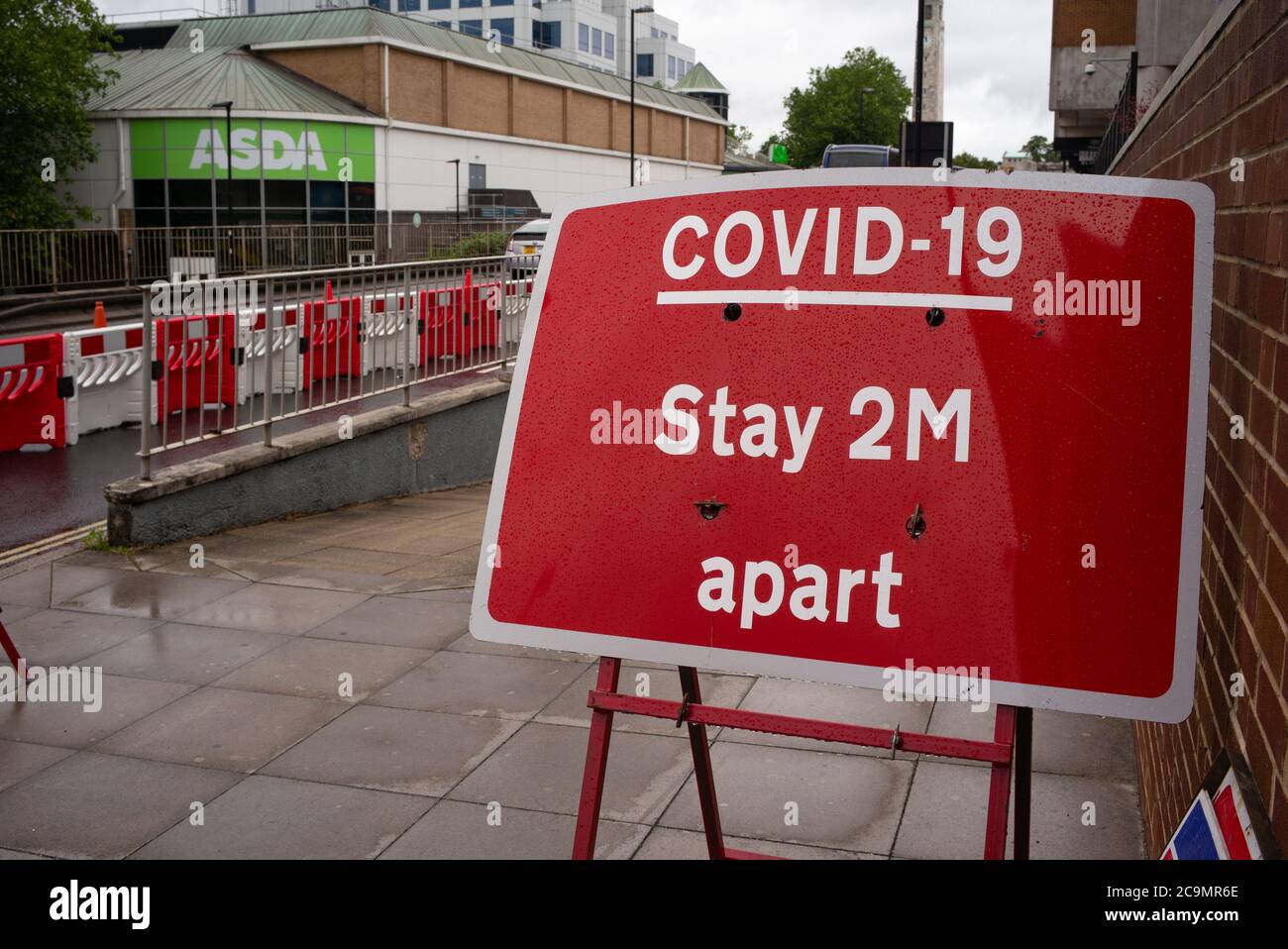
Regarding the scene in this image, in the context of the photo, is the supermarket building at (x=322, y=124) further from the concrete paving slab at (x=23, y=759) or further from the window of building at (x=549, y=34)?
the concrete paving slab at (x=23, y=759)

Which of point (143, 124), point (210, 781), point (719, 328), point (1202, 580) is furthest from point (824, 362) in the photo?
point (143, 124)

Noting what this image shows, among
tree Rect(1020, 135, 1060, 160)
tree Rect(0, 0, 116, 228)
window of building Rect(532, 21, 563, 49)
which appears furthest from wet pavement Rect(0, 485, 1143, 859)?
A: tree Rect(1020, 135, 1060, 160)

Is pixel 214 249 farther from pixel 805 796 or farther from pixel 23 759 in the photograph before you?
pixel 805 796

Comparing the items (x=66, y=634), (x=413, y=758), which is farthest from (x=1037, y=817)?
(x=66, y=634)

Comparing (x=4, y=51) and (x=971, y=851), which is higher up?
(x=4, y=51)

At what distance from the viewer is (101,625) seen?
271 inches

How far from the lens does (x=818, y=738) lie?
267 cm

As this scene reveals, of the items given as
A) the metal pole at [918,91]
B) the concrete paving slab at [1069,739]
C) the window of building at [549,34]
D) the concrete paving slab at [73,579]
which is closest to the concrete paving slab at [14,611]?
the concrete paving slab at [73,579]

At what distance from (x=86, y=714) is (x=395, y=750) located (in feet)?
4.76

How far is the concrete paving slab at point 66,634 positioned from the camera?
6363 mm

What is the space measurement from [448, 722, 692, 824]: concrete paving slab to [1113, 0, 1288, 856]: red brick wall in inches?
68.4

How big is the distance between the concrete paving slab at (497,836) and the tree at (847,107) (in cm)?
9511
